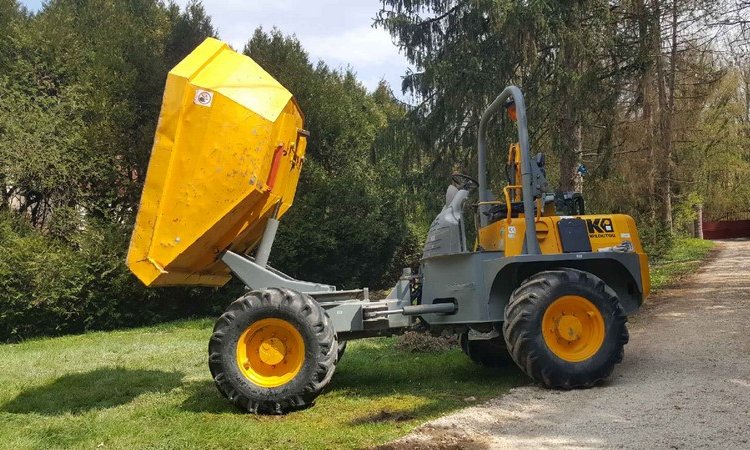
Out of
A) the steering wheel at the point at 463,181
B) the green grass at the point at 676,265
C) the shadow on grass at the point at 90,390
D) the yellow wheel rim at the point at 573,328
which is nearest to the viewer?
the yellow wheel rim at the point at 573,328

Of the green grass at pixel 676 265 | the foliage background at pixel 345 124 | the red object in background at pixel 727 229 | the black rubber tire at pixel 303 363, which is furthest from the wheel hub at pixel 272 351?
the red object in background at pixel 727 229

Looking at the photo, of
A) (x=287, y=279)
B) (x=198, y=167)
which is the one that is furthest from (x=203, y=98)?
(x=287, y=279)

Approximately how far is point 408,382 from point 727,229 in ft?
144

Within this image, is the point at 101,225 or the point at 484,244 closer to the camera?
the point at 484,244

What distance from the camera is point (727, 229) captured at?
44.7m

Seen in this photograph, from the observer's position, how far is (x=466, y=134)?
1537cm

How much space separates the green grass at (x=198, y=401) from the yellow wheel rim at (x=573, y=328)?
0.73 m

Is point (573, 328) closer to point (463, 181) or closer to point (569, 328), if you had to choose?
point (569, 328)

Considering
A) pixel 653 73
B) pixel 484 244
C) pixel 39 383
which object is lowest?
pixel 39 383

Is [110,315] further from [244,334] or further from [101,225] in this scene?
[244,334]

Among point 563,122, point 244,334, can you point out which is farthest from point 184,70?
point 563,122

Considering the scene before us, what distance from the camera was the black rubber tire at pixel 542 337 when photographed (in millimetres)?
6352

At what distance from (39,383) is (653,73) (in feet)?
41.5

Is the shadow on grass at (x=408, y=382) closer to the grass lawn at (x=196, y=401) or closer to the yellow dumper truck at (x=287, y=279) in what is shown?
the grass lawn at (x=196, y=401)
